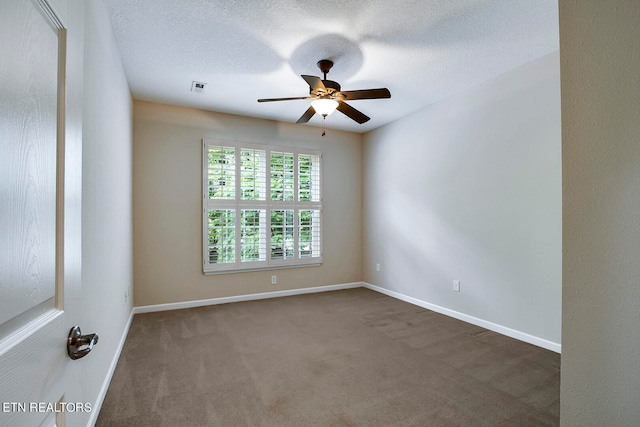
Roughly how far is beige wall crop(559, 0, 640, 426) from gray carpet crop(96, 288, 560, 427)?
3.76ft

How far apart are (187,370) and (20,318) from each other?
229cm

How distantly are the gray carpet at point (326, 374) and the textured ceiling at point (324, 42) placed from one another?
2.72 metres

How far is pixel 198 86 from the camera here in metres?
3.51

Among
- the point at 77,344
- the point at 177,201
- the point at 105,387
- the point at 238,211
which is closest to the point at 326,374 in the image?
the point at 105,387

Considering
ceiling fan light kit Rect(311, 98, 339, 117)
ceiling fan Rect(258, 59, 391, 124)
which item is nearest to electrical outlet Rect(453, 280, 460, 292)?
ceiling fan Rect(258, 59, 391, 124)

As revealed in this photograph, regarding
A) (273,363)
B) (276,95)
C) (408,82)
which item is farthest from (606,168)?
(276,95)

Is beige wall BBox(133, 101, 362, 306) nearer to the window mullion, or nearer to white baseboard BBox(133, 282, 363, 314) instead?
white baseboard BBox(133, 282, 363, 314)

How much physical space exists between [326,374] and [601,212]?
2.10 meters

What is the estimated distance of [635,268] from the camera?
897 mm

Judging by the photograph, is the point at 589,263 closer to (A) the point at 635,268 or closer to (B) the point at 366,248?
(A) the point at 635,268

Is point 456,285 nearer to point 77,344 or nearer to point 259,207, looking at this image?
point 259,207

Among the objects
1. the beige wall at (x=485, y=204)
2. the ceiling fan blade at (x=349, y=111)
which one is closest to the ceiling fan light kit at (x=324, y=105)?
the ceiling fan blade at (x=349, y=111)

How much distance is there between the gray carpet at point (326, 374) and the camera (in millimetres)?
1926

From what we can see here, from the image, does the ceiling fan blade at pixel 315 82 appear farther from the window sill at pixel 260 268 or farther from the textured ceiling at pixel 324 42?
the window sill at pixel 260 268
